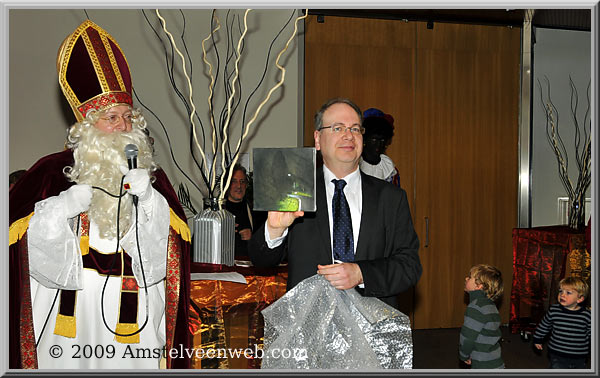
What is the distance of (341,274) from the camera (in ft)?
7.27

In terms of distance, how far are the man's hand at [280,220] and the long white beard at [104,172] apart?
667 millimetres

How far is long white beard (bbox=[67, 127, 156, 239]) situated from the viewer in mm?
2631

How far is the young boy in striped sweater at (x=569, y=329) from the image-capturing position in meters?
3.66

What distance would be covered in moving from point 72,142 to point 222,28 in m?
3.24

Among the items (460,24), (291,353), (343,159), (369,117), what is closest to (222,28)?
(369,117)

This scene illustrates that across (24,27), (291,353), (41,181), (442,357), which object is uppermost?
(24,27)

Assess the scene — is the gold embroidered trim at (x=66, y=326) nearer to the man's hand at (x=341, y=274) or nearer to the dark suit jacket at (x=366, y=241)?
the dark suit jacket at (x=366, y=241)

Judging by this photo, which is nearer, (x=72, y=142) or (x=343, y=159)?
(x=343, y=159)

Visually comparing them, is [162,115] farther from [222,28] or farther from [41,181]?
[41,181]

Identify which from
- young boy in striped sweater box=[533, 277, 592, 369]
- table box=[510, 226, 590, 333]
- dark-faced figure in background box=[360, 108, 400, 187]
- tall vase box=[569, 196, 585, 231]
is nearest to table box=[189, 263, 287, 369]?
young boy in striped sweater box=[533, 277, 592, 369]

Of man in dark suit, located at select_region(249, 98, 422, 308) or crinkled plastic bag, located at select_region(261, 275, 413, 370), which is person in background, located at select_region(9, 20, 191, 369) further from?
crinkled plastic bag, located at select_region(261, 275, 413, 370)

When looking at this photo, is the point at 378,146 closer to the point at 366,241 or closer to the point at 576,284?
the point at 576,284

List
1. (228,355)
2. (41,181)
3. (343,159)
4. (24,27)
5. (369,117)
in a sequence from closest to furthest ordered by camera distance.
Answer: (343,159)
(41,181)
(228,355)
(24,27)
(369,117)

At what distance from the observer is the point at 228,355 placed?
3520 mm
